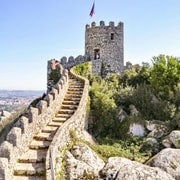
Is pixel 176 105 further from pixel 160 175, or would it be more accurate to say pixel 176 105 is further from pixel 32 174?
pixel 32 174

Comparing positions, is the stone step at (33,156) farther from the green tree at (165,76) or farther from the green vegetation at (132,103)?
the green tree at (165,76)

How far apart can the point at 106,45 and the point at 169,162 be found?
1662cm

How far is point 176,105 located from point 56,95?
684 cm

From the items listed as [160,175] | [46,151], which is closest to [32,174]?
[46,151]

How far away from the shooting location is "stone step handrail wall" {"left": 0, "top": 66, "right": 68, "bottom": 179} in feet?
40.5

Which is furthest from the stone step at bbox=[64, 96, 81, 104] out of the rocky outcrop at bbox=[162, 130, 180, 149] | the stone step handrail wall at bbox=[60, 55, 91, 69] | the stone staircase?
the stone step handrail wall at bbox=[60, 55, 91, 69]

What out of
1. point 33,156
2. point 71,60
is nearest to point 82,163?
point 33,156

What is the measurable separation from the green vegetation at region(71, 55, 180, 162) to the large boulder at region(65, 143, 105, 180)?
1.26 m

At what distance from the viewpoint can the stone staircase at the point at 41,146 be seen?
1242 centimetres

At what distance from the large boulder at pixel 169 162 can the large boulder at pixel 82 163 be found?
2.02m

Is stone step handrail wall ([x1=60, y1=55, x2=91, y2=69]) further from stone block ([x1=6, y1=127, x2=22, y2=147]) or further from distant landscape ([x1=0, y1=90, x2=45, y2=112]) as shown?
stone block ([x1=6, y1=127, x2=22, y2=147])

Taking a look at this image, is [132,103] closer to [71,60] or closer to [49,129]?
[49,129]

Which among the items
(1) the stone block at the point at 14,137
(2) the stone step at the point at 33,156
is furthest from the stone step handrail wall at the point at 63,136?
(1) the stone block at the point at 14,137

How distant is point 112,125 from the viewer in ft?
63.5
